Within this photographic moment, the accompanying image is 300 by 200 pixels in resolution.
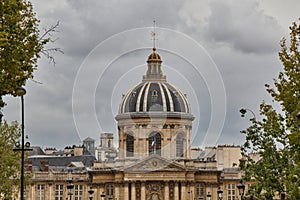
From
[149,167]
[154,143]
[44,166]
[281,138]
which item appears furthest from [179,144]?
[281,138]

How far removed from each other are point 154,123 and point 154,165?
6727 mm

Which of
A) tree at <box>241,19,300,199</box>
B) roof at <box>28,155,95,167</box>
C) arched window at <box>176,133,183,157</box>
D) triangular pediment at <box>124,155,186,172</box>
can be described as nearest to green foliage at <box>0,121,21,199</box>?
tree at <box>241,19,300,199</box>

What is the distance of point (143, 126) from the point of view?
134m

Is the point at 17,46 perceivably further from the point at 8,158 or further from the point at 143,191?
the point at 143,191

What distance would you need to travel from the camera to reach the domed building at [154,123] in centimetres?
13388

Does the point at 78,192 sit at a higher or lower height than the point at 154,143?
lower

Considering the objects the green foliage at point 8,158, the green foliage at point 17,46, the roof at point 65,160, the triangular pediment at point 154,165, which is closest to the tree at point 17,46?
the green foliage at point 17,46

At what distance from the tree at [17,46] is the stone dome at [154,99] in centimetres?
9144

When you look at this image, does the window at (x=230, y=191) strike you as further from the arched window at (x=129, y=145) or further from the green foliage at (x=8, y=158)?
the green foliage at (x=8, y=158)

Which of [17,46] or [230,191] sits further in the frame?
[230,191]

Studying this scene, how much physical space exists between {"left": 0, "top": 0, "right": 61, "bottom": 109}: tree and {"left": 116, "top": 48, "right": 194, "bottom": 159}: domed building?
90.5 meters

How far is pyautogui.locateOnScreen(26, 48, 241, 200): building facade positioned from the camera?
5138 inches

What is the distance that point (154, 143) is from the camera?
134375 mm

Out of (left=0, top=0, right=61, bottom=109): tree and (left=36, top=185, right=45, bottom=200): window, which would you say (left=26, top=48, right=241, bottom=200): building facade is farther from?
(left=0, top=0, right=61, bottom=109): tree
